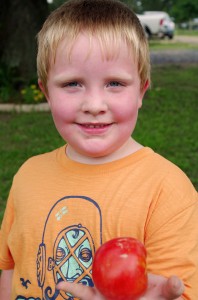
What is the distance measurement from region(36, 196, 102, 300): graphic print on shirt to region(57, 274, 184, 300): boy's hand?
284 millimetres

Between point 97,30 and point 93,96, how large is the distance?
20 cm

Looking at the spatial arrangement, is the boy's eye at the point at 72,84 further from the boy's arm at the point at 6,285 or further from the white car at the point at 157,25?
the white car at the point at 157,25

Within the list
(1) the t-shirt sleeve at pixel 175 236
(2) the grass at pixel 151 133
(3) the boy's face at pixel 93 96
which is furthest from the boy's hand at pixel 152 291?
(2) the grass at pixel 151 133

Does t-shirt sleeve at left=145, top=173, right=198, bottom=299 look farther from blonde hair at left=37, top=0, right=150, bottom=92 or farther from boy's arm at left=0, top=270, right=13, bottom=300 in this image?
boy's arm at left=0, top=270, right=13, bottom=300

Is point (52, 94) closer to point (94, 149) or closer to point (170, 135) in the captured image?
point (94, 149)

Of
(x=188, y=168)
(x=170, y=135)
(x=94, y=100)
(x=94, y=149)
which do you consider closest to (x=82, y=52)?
(x=94, y=100)

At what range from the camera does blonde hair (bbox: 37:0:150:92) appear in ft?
5.34

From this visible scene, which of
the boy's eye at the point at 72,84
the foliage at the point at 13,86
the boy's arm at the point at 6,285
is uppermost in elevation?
the boy's eye at the point at 72,84

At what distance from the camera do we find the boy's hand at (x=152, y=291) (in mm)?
1281

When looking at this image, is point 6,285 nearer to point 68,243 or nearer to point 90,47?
point 68,243

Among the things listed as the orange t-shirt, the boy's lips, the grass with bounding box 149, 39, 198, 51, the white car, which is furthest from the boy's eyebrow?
the white car

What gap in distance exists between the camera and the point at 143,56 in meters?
1.72

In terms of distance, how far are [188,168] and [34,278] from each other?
147 inches

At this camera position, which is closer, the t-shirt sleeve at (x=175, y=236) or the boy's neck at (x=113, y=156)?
the t-shirt sleeve at (x=175, y=236)
